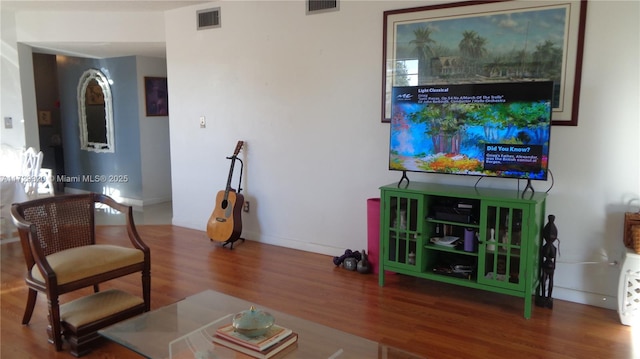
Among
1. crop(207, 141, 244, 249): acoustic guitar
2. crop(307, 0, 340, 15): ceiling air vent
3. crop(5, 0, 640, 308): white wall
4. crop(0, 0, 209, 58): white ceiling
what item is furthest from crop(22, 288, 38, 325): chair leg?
crop(0, 0, 209, 58): white ceiling

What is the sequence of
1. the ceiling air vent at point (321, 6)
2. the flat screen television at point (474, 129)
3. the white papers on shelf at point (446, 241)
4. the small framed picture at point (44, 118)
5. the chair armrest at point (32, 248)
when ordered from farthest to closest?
1. the small framed picture at point (44, 118)
2. the ceiling air vent at point (321, 6)
3. the white papers on shelf at point (446, 241)
4. the flat screen television at point (474, 129)
5. the chair armrest at point (32, 248)

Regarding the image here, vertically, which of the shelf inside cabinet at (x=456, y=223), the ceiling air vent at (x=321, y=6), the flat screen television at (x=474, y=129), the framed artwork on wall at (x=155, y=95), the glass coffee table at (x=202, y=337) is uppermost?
the ceiling air vent at (x=321, y=6)

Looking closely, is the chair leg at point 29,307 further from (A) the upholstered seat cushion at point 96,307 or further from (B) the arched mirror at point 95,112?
(B) the arched mirror at point 95,112

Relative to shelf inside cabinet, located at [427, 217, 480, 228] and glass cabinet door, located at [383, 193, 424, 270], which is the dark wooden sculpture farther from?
glass cabinet door, located at [383, 193, 424, 270]

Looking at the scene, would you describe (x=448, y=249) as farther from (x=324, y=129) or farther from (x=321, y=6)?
(x=321, y=6)

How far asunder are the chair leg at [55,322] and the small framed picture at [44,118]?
6.06m

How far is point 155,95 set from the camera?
6.52 m

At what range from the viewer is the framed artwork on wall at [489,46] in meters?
3.07

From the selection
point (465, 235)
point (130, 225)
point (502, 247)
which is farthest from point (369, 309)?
point (130, 225)

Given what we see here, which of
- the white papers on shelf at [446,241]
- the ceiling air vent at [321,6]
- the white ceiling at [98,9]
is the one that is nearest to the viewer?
the white papers on shelf at [446,241]

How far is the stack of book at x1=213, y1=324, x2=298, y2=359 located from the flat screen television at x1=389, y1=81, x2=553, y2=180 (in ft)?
5.79

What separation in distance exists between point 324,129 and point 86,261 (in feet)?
7.42

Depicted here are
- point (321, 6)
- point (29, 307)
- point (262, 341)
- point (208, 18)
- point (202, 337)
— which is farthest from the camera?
point (208, 18)

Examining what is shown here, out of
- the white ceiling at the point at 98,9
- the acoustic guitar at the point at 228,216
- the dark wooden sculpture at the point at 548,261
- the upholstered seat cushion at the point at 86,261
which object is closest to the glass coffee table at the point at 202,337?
the upholstered seat cushion at the point at 86,261
